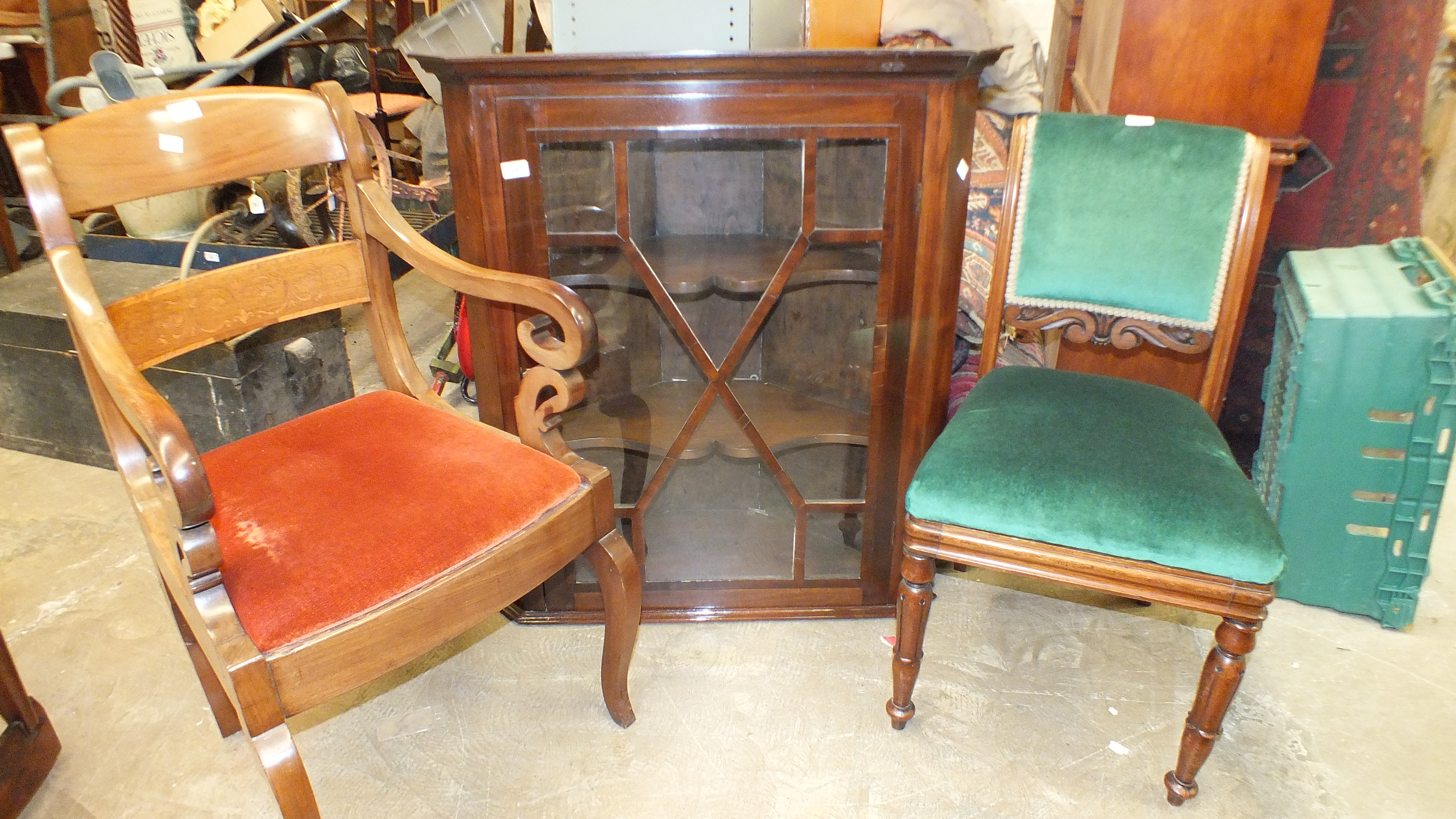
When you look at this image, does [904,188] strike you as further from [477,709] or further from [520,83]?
[477,709]

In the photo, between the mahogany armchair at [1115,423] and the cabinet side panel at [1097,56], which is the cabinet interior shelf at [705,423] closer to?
the mahogany armchair at [1115,423]

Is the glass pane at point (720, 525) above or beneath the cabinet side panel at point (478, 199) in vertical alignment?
beneath

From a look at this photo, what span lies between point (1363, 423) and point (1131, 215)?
619mm

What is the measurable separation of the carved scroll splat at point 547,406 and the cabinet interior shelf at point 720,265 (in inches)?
11.5

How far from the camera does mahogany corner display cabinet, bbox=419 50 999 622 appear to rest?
1.36 m

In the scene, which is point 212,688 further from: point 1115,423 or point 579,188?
point 1115,423

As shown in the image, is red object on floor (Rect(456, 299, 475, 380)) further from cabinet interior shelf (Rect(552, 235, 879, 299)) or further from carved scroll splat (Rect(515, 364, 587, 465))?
carved scroll splat (Rect(515, 364, 587, 465))

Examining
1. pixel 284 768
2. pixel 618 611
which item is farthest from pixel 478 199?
pixel 284 768

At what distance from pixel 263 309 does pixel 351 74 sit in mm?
3778

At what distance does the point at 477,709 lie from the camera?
1.55 meters

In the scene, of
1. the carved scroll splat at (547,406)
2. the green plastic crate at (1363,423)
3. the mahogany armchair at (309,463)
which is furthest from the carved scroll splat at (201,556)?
the green plastic crate at (1363,423)

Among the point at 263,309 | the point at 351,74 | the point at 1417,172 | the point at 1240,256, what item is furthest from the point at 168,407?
the point at 351,74

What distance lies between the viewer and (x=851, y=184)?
1.43 metres

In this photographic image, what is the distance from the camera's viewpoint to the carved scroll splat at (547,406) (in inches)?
47.6
